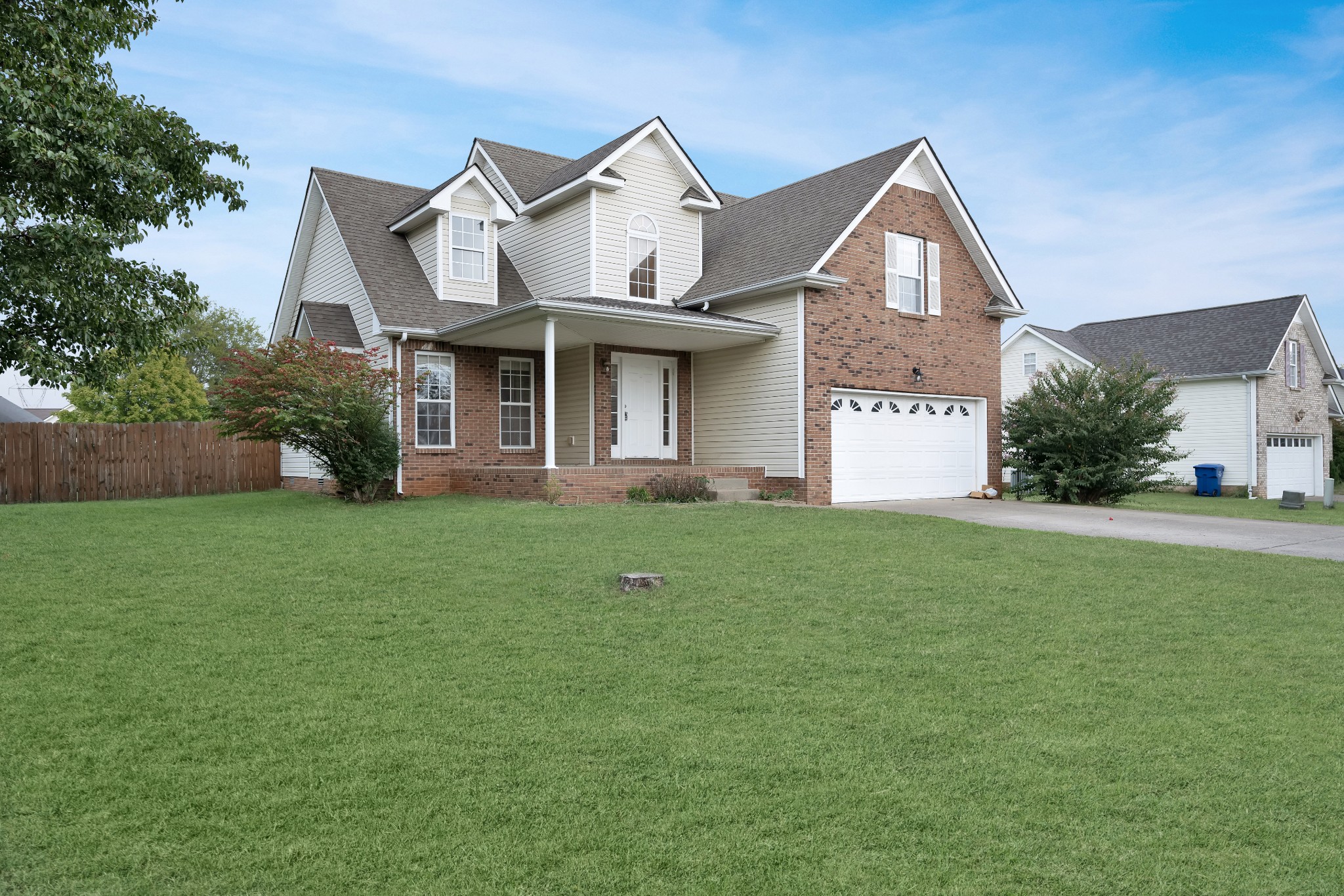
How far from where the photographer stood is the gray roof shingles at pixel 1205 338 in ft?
102

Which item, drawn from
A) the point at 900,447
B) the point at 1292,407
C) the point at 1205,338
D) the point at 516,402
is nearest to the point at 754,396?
the point at 900,447

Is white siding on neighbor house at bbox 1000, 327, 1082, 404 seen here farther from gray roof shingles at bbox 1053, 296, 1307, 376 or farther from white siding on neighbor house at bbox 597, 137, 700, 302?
white siding on neighbor house at bbox 597, 137, 700, 302

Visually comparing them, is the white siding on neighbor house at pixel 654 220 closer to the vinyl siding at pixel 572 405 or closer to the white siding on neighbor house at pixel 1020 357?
the vinyl siding at pixel 572 405

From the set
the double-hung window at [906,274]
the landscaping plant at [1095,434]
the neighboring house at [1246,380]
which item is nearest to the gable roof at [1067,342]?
the neighboring house at [1246,380]

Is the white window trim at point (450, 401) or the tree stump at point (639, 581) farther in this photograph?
the white window trim at point (450, 401)

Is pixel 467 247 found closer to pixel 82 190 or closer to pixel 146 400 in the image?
pixel 82 190

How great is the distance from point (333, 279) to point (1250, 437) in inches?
1137

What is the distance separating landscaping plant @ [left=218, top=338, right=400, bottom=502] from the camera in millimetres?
14355

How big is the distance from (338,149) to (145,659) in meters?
19.0

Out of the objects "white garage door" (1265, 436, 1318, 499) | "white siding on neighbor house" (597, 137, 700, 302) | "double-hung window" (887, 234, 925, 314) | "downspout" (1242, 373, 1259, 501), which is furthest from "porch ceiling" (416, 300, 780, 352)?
"white garage door" (1265, 436, 1318, 499)

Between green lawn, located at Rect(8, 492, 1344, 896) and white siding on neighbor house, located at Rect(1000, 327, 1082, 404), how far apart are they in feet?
90.6

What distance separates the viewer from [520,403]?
62.3 feet

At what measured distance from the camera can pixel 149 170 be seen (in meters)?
9.84

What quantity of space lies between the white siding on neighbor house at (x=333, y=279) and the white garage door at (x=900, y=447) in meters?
9.33
